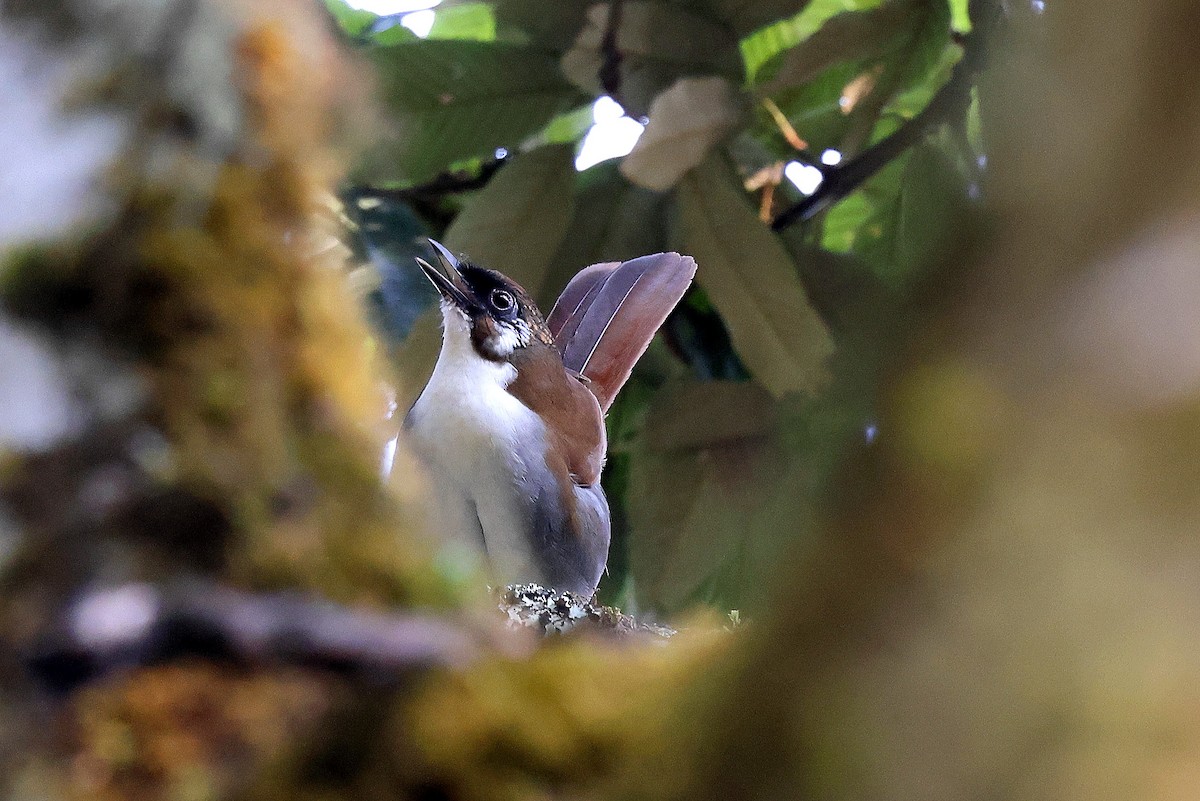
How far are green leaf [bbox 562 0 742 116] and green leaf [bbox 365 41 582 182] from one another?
3 cm

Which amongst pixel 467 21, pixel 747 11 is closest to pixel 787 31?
pixel 747 11

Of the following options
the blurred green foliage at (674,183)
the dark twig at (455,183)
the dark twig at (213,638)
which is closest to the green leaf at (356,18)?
the blurred green foliage at (674,183)

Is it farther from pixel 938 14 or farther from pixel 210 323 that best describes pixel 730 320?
pixel 210 323

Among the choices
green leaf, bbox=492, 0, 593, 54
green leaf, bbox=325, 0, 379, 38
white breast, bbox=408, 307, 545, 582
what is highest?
green leaf, bbox=325, 0, 379, 38

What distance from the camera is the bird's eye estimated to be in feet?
2.71

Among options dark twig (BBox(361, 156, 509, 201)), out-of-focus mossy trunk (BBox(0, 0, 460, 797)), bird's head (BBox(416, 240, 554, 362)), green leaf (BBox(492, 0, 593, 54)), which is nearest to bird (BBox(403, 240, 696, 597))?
bird's head (BBox(416, 240, 554, 362))

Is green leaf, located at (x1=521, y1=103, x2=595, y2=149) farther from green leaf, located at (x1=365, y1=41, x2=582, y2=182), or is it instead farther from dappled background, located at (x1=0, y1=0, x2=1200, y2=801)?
dappled background, located at (x1=0, y1=0, x2=1200, y2=801)

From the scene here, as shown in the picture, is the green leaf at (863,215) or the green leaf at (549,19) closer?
the green leaf at (863,215)

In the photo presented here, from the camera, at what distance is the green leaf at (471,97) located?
33.3 inches

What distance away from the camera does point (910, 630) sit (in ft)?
0.62

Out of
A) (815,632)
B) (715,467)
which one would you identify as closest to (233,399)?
(815,632)

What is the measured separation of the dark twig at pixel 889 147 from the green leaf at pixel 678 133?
0.11 metres

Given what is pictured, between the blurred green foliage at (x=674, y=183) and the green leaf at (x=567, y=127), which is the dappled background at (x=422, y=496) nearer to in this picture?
the blurred green foliage at (x=674, y=183)

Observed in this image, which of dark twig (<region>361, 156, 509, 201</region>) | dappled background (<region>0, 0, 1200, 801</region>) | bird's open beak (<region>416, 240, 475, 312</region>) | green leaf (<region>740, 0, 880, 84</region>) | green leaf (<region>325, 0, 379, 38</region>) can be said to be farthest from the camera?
green leaf (<region>740, 0, 880, 84</region>)
